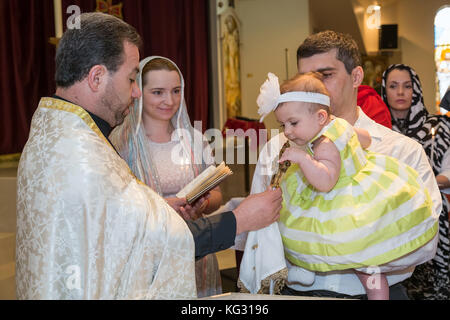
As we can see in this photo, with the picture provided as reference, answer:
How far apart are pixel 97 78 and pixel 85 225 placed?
507mm

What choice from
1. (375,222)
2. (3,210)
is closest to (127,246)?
(375,222)

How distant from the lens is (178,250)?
1.49 metres

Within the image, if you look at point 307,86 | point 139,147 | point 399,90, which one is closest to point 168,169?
point 139,147

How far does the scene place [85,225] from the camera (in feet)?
4.50

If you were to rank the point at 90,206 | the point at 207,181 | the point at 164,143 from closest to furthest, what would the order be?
the point at 90,206
the point at 207,181
the point at 164,143

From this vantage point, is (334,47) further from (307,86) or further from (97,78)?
(97,78)

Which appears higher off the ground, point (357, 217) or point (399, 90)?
point (399, 90)

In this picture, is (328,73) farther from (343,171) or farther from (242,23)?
(242,23)

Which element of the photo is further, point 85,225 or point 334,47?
point 334,47

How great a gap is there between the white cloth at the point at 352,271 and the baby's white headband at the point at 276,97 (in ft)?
1.45

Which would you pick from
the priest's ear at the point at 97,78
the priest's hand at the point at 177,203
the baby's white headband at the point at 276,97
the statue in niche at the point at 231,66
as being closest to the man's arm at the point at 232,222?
the baby's white headband at the point at 276,97

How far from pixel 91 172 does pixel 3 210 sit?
1.87m

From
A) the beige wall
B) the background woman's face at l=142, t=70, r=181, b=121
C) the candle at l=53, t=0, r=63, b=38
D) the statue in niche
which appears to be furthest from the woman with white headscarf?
the beige wall

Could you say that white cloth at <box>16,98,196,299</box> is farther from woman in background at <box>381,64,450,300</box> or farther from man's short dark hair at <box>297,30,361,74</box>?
woman in background at <box>381,64,450,300</box>
